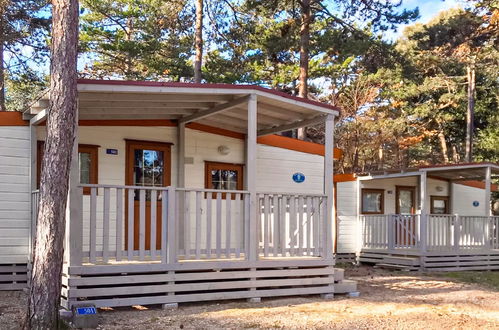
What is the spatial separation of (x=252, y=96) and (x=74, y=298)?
3.29 metres

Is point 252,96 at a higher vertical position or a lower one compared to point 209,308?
higher

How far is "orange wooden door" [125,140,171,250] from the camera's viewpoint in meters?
8.66

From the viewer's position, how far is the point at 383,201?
14.8 m

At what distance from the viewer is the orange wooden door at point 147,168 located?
866 centimetres

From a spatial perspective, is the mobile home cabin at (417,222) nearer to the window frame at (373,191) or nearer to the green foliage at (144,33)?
the window frame at (373,191)

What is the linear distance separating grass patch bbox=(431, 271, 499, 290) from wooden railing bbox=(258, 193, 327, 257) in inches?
161

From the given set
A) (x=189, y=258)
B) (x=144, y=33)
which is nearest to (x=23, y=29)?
(x=144, y=33)

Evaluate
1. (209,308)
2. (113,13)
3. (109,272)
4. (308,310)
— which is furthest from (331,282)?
(113,13)

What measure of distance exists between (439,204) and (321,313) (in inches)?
411

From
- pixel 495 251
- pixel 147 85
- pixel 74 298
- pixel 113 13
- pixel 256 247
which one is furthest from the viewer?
pixel 113 13

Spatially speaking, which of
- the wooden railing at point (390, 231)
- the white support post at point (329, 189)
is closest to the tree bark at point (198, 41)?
the wooden railing at point (390, 231)

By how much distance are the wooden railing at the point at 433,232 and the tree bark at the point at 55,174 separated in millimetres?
9277

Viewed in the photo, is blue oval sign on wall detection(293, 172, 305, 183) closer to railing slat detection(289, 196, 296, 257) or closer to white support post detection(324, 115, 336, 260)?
white support post detection(324, 115, 336, 260)

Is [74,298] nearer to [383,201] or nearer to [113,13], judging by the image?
[383,201]
